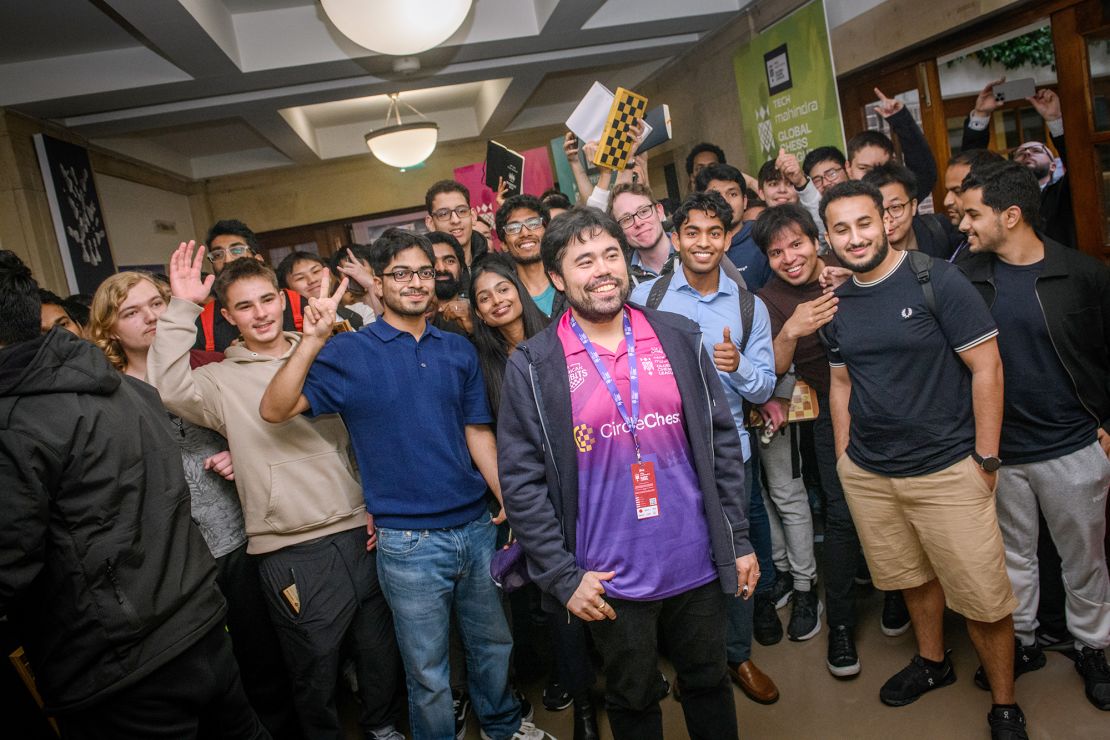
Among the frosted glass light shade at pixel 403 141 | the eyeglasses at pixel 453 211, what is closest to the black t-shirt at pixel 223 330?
the eyeglasses at pixel 453 211

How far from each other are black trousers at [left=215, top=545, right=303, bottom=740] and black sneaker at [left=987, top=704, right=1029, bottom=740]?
2467 mm

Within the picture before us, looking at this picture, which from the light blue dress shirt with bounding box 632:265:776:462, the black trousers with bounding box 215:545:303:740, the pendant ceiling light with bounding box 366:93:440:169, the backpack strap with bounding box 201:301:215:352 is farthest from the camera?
the pendant ceiling light with bounding box 366:93:440:169

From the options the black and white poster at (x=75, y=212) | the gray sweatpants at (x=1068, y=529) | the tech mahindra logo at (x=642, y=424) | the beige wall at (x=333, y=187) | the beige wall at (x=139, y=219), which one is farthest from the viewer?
the beige wall at (x=333, y=187)

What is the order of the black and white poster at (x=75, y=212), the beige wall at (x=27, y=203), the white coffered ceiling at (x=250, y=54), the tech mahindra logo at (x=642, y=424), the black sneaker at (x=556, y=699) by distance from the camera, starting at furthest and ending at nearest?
the black and white poster at (x=75, y=212)
the beige wall at (x=27, y=203)
the white coffered ceiling at (x=250, y=54)
the black sneaker at (x=556, y=699)
the tech mahindra logo at (x=642, y=424)

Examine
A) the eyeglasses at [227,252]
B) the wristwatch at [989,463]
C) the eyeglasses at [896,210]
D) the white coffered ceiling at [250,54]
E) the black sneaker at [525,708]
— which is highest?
the white coffered ceiling at [250,54]

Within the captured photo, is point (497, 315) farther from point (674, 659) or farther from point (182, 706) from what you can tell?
point (182, 706)

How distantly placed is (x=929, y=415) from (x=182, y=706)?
2352mm

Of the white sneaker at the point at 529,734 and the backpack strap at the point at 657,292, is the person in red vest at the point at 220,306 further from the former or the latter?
the white sneaker at the point at 529,734

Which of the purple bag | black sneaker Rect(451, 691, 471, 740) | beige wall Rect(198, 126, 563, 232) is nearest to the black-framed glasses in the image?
the purple bag

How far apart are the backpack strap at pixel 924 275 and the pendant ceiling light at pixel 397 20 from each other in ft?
7.56

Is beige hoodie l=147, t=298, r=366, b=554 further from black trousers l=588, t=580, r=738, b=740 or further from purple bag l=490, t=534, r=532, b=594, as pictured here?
black trousers l=588, t=580, r=738, b=740

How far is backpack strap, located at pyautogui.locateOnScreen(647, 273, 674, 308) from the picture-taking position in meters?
2.66

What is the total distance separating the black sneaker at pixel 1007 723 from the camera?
2154 millimetres

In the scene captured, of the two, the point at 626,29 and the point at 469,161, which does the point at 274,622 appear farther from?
the point at 469,161
